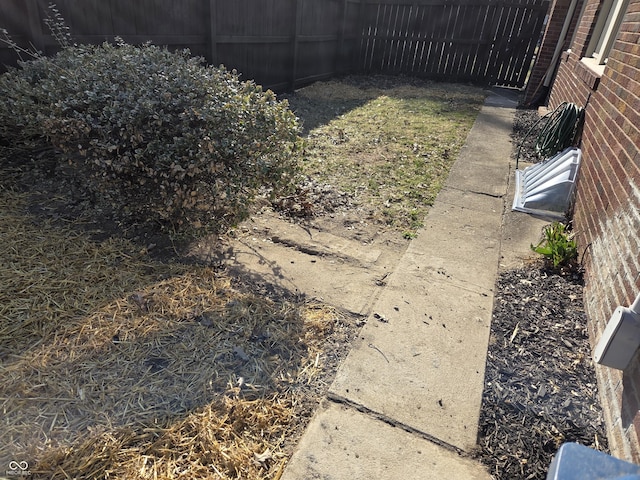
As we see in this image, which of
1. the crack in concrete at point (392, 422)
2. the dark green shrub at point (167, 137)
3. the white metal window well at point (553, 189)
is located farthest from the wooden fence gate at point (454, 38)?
the crack in concrete at point (392, 422)

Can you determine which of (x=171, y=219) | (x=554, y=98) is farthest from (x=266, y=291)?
(x=554, y=98)

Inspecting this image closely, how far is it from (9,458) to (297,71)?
872cm

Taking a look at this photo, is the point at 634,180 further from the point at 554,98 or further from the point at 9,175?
the point at 554,98

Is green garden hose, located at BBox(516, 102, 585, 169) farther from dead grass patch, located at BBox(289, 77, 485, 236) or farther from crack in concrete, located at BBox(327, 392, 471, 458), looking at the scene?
crack in concrete, located at BBox(327, 392, 471, 458)

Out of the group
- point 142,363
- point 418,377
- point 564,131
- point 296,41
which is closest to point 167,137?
point 142,363

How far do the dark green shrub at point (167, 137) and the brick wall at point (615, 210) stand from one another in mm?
2064

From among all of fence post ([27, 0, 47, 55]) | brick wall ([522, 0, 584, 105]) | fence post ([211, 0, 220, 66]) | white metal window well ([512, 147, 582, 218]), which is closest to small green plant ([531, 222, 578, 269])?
white metal window well ([512, 147, 582, 218])

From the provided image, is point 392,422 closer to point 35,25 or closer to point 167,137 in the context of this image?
point 167,137

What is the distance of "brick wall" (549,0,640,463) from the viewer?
1747mm

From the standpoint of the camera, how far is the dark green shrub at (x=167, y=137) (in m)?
2.50

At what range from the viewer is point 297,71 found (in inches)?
355

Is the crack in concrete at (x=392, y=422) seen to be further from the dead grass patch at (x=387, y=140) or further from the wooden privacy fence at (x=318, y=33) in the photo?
the wooden privacy fence at (x=318, y=33)

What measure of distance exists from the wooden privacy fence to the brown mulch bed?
4.72 meters

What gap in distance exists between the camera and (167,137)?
2576 millimetres
